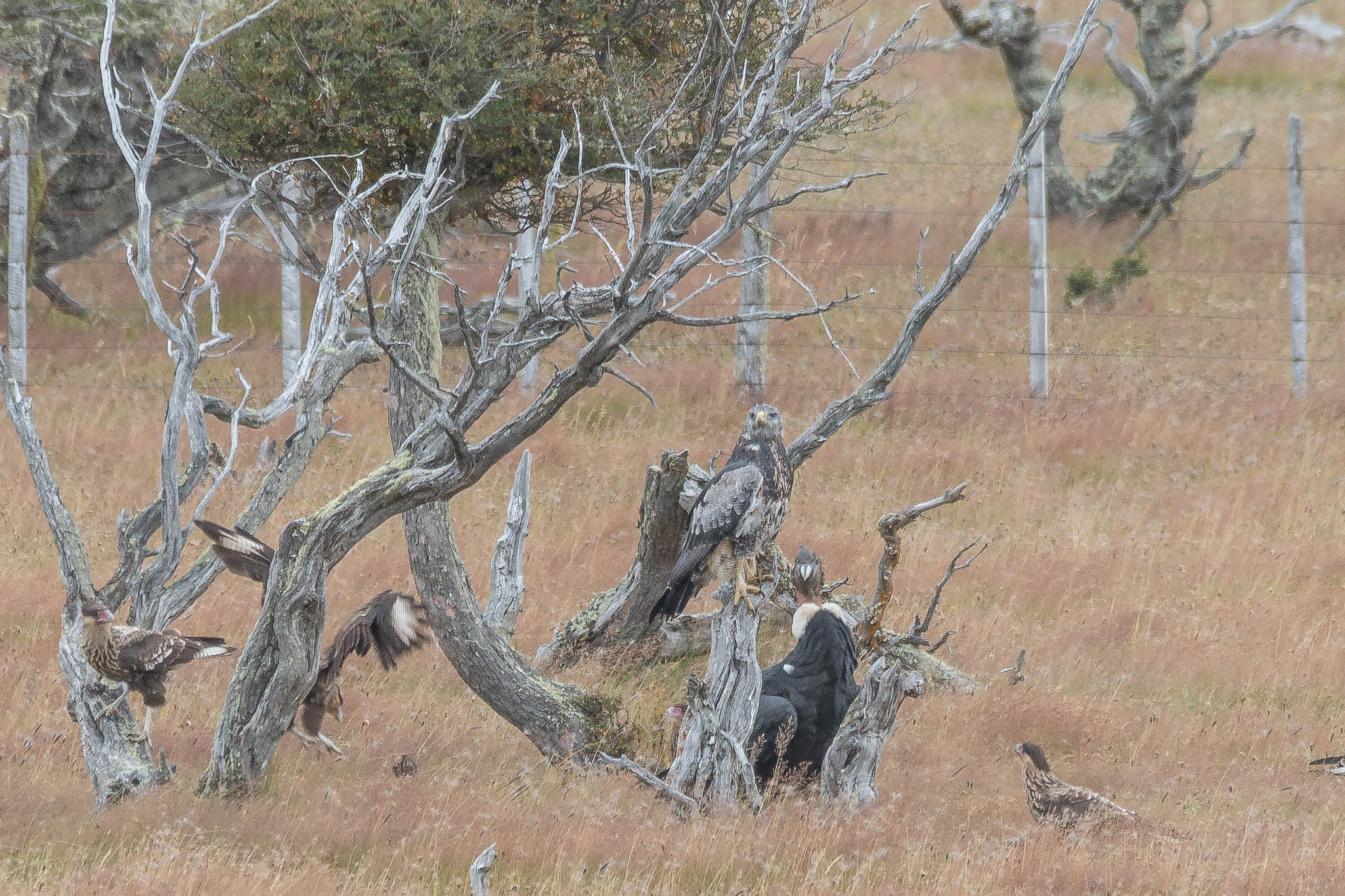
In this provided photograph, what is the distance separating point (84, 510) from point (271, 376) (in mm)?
3421

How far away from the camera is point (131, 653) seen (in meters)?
4.88

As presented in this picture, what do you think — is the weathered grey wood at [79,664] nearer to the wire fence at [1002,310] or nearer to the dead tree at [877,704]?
the dead tree at [877,704]

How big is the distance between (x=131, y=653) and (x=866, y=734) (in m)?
2.74

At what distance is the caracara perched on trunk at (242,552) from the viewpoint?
209 inches

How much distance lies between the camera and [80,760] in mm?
5582

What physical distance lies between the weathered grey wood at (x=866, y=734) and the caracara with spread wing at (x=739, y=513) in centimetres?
61

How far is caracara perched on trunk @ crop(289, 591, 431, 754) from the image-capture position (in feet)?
18.6

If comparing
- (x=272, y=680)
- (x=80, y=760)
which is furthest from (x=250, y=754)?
(x=80, y=760)

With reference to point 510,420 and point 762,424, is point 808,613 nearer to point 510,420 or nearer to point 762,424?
point 762,424

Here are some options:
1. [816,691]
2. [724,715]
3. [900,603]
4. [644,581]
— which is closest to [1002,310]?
[900,603]

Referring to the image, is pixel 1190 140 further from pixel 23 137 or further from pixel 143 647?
pixel 143 647

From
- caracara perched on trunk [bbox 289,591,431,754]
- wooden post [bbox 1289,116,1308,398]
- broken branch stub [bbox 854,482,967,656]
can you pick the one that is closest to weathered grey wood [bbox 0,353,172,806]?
caracara perched on trunk [bbox 289,591,431,754]

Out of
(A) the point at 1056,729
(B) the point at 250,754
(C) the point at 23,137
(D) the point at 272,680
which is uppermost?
(C) the point at 23,137

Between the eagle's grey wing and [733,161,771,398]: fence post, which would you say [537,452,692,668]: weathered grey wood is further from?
[733,161,771,398]: fence post
